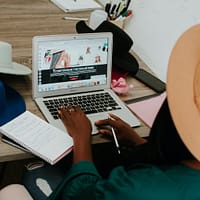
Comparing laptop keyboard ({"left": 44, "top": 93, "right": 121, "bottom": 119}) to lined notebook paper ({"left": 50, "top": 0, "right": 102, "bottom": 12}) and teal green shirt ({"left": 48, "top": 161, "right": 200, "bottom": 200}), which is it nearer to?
teal green shirt ({"left": 48, "top": 161, "right": 200, "bottom": 200})

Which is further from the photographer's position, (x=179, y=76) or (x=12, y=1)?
(x=12, y=1)

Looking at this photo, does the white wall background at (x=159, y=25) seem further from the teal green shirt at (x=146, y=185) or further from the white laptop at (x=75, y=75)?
the teal green shirt at (x=146, y=185)

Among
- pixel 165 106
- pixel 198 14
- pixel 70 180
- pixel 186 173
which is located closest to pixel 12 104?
pixel 70 180

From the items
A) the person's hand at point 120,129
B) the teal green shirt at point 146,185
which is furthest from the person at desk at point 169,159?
the person's hand at point 120,129

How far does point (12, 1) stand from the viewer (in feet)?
6.89

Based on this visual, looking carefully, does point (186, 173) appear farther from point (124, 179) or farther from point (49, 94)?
point (49, 94)

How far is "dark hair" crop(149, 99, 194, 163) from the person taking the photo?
3.59 feet

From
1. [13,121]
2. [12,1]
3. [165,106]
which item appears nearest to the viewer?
[165,106]

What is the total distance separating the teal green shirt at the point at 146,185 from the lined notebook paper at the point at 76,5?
114 cm

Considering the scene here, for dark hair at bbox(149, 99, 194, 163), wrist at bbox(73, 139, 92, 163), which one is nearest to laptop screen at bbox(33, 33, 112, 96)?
wrist at bbox(73, 139, 92, 163)

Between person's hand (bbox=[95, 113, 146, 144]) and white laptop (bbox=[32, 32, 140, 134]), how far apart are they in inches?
1.1

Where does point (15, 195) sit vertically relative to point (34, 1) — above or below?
below

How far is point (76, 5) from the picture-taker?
2.13 m

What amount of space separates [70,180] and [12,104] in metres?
0.34
